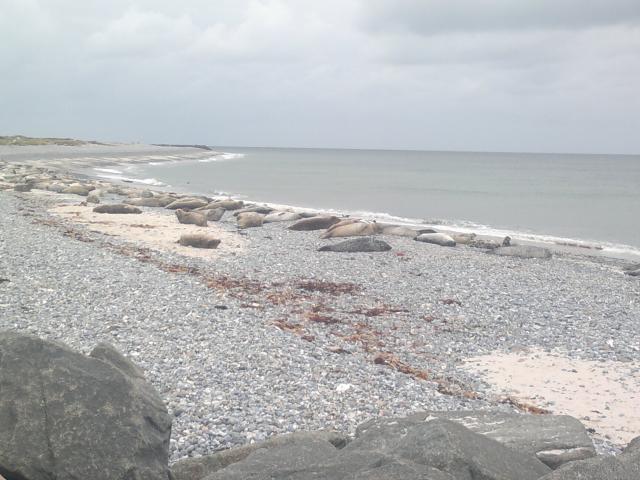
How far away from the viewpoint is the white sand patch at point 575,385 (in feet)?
26.0

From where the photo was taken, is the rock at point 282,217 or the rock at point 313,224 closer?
the rock at point 313,224

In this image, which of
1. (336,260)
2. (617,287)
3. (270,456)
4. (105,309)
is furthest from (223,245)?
(270,456)

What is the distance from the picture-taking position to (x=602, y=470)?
13.1ft

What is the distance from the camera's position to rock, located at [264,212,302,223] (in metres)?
27.3

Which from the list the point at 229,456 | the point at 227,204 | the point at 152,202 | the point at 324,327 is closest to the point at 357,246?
the point at 324,327

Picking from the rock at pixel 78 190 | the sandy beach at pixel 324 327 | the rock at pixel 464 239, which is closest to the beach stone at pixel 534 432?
the sandy beach at pixel 324 327

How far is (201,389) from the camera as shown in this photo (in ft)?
24.1

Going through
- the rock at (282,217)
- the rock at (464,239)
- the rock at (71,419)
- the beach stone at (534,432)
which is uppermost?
the rock at (71,419)

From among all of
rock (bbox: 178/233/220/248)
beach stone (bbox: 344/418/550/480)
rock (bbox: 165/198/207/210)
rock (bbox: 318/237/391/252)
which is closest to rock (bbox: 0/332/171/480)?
beach stone (bbox: 344/418/550/480)

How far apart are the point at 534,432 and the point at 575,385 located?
3.63m

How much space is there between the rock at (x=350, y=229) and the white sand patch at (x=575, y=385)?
12.8 metres

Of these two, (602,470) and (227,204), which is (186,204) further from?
(602,470)

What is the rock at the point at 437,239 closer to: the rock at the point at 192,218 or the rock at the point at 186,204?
the rock at the point at 192,218

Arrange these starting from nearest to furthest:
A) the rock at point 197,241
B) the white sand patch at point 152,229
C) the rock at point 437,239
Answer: the white sand patch at point 152,229
the rock at point 197,241
the rock at point 437,239
